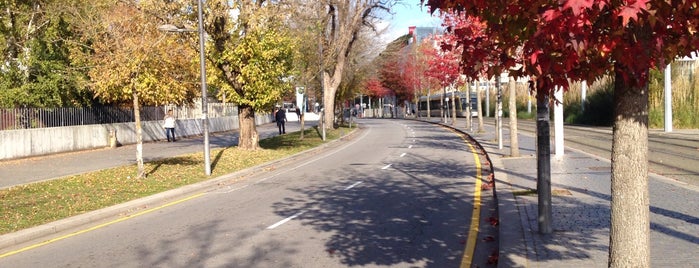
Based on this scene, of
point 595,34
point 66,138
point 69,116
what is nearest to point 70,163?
point 66,138

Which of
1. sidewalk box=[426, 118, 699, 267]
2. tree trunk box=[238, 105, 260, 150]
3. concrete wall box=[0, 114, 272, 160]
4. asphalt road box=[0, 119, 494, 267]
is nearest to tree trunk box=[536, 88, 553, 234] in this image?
sidewalk box=[426, 118, 699, 267]

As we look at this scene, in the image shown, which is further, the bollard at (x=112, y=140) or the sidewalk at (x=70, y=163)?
the bollard at (x=112, y=140)

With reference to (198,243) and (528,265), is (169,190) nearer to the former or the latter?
(198,243)

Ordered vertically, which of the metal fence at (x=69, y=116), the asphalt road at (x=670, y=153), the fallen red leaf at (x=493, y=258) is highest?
the metal fence at (x=69, y=116)

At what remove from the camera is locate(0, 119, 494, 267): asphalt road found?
8.39 meters

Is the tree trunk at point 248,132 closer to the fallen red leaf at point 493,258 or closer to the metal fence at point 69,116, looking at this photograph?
the metal fence at point 69,116

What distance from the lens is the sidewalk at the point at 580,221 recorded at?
24.0 ft

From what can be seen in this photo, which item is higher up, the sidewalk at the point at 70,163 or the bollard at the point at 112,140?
the bollard at the point at 112,140

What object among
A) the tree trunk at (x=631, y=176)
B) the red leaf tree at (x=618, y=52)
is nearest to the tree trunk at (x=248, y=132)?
the red leaf tree at (x=618, y=52)

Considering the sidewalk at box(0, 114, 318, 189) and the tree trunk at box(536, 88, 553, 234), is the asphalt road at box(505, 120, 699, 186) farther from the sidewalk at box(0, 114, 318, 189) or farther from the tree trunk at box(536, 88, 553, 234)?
the sidewalk at box(0, 114, 318, 189)

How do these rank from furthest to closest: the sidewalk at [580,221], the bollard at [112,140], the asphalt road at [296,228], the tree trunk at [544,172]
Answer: the bollard at [112,140] < the tree trunk at [544,172] < the asphalt road at [296,228] < the sidewalk at [580,221]

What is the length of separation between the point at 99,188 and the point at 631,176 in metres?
14.3

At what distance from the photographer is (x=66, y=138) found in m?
27.9

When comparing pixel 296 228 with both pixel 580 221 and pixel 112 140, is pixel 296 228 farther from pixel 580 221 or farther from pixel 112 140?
pixel 112 140
